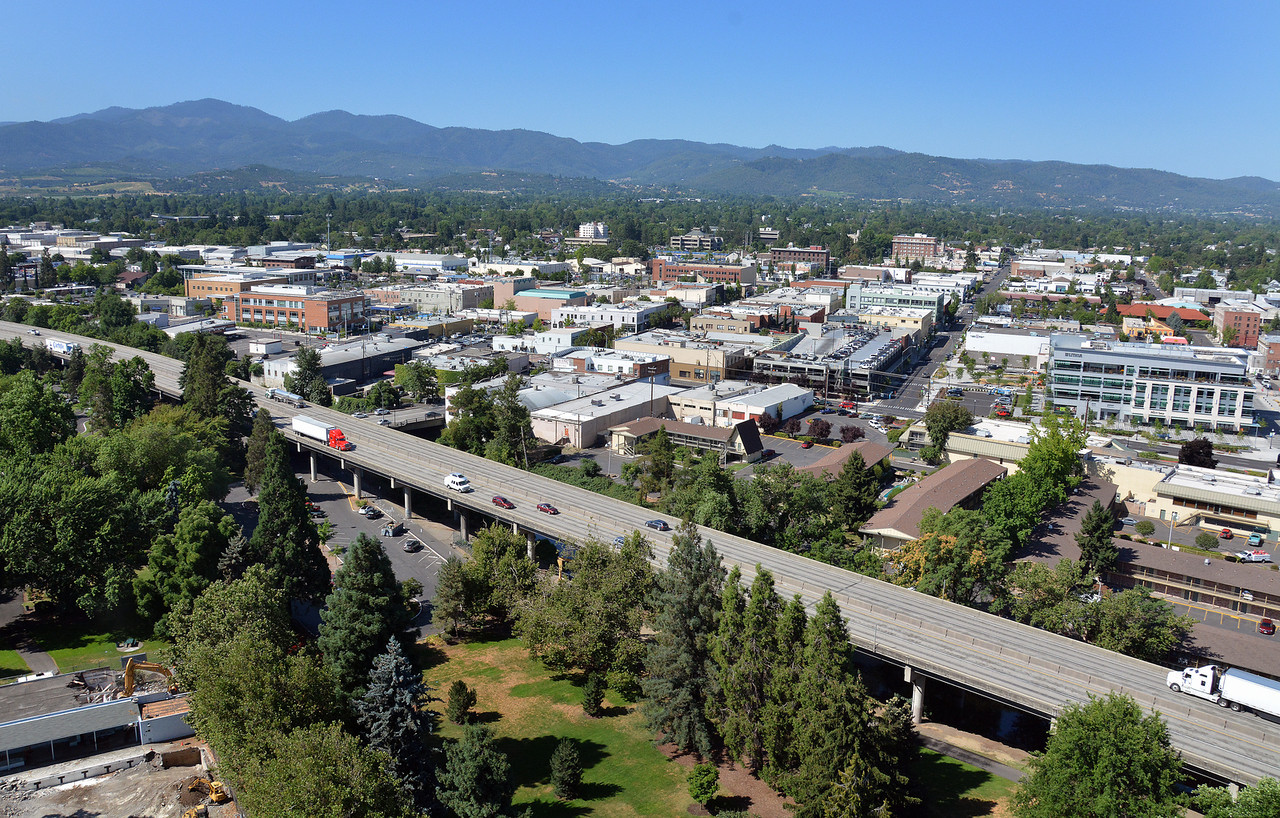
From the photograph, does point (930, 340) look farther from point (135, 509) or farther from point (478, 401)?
point (135, 509)

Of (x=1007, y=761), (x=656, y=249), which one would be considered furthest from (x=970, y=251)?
(x=1007, y=761)

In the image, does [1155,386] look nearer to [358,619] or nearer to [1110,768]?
[1110,768]

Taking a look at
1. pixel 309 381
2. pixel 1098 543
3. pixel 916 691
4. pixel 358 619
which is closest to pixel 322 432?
pixel 309 381

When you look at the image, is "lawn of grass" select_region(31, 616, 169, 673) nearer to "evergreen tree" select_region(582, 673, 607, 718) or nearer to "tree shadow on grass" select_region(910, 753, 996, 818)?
"evergreen tree" select_region(582, 673, 607, 718)

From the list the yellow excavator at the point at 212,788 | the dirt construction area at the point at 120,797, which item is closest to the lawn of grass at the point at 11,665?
the dirt construction area at the point at 120,797

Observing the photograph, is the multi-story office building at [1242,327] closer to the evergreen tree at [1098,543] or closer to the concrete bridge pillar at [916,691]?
the evergreen tree at [1098,543]

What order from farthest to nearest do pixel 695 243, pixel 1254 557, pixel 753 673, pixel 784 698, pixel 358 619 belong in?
pixel 695 243 → pixel 1254 557 → pixel 358 619 → pixel 753 673 → pixel 784 698
